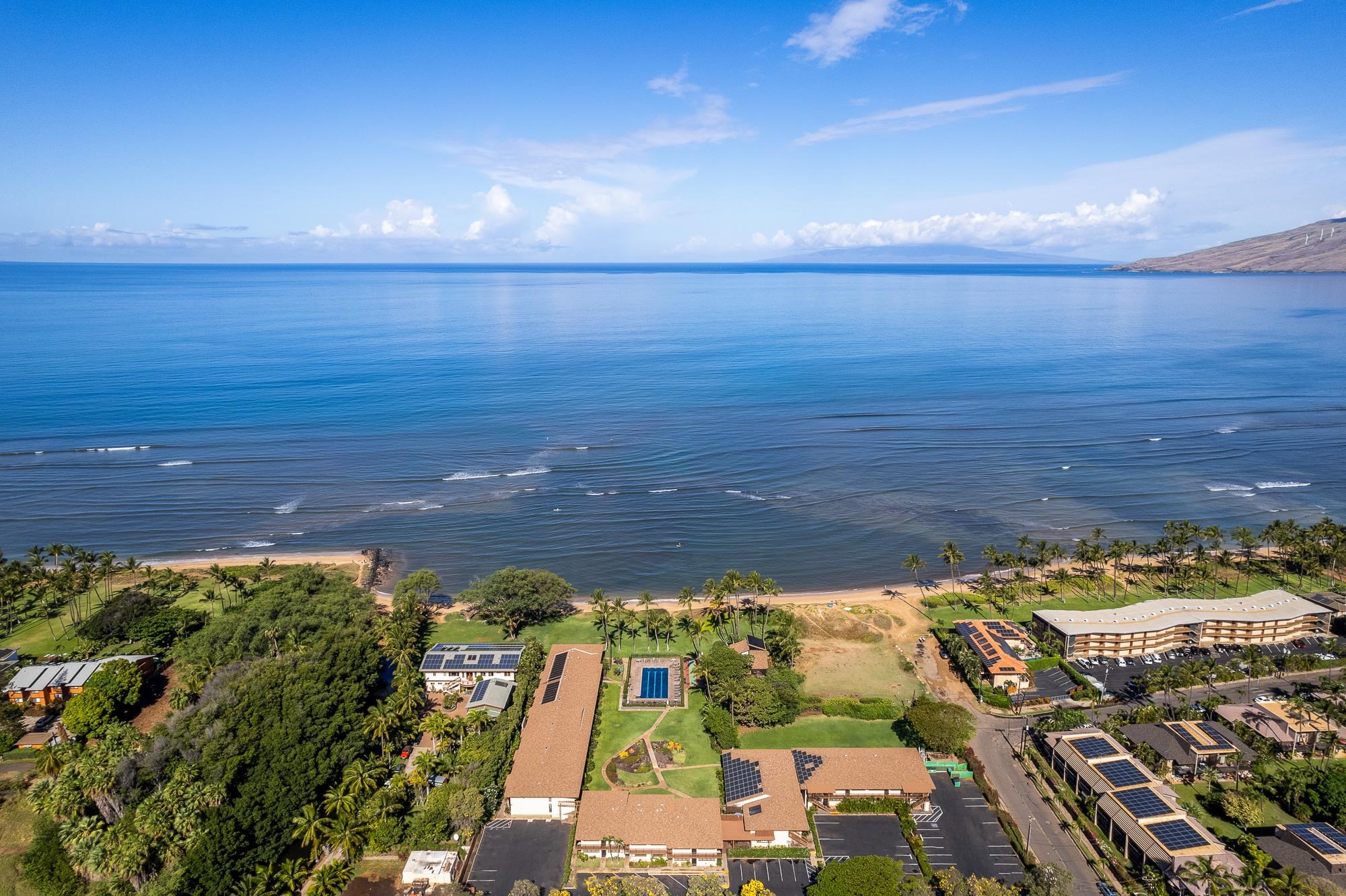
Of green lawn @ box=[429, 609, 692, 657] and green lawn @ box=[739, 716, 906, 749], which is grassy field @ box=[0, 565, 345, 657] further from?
green lawn @ box=[739, 716, 906, 749]

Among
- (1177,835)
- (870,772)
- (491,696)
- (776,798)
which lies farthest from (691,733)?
(1177,835)

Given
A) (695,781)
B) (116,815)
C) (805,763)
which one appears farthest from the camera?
(695,781)

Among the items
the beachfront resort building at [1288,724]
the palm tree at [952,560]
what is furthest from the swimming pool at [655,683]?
the beachfront resort building at [1288,724]

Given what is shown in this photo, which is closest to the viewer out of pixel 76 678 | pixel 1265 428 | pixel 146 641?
pixel 76 678

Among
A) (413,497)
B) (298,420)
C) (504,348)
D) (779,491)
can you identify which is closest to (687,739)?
(779,491)

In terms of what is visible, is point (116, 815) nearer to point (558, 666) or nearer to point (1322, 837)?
point (558, 666)

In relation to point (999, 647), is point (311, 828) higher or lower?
lower

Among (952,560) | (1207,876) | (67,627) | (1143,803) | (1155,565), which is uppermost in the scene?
(952,560)

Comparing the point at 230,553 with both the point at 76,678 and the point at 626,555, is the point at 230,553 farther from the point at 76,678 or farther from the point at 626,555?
the point at 626,555
